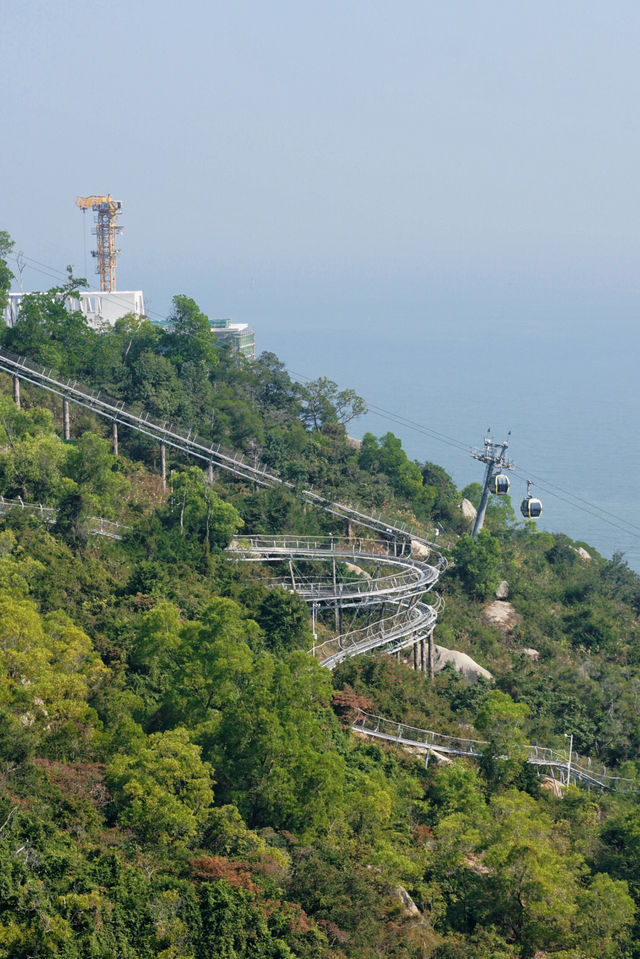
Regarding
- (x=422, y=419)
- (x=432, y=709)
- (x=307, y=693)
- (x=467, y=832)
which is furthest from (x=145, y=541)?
(x=422, y=419)

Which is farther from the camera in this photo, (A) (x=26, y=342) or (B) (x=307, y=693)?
(A) (x=26, y=342)

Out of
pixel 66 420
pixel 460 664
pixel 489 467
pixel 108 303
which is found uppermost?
pixel 108 303

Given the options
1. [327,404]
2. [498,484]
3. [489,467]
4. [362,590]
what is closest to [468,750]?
[362,590]

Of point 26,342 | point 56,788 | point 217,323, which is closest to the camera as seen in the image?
point 56,788

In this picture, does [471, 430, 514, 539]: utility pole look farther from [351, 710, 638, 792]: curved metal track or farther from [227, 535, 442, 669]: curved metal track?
[351, 710, 638, 792]: curved metal track

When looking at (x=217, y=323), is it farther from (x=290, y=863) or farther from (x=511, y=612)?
(x=290, y=863)

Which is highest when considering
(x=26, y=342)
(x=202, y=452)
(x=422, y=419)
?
(x=26, y=342)

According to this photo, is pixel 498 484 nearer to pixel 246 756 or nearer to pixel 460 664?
pixel 460 664
